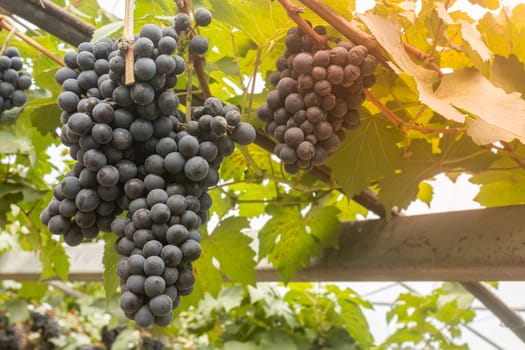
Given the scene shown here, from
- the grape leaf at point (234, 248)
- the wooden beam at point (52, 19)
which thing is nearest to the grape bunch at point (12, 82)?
the wooden beam at point (52, 19)

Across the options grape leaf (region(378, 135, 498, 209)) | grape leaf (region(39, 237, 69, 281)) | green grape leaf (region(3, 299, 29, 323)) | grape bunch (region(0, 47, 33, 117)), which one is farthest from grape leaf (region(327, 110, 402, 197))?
green grape leaf (region(3, 299, 29, 323))

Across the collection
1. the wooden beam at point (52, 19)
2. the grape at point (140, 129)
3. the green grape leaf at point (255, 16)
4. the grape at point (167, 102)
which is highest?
the green grape leaf at point (255, 16)

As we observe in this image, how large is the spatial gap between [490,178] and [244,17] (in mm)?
551

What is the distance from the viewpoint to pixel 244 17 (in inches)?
31.5

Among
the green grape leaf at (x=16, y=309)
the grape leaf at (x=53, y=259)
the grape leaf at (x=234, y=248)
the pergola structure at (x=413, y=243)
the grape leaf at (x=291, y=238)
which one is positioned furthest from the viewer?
the green grape leaf at (x=16, y=309)

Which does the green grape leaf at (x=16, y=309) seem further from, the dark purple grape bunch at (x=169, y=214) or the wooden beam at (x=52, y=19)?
the dark purple grape bunch at (x=169, y=214)

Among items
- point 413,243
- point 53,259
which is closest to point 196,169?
point 413,243

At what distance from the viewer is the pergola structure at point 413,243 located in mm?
866

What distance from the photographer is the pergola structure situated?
866 mm

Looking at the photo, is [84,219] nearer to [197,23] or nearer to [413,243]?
[197,23]

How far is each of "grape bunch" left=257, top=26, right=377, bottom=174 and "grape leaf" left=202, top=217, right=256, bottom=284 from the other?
42cm

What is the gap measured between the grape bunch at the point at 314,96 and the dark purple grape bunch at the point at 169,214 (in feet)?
0.32

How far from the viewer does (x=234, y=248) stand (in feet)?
3.75

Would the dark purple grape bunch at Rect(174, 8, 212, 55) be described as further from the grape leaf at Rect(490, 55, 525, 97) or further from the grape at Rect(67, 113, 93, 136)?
the grape leaf at Rect(490, 55, 525, 97)
